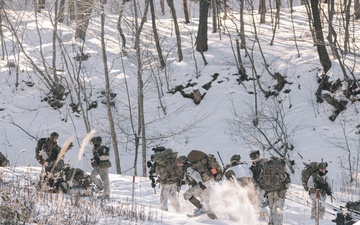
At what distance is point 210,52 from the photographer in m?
31.9

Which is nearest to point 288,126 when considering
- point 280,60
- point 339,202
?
point 280,60

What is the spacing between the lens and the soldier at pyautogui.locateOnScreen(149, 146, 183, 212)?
12172mm

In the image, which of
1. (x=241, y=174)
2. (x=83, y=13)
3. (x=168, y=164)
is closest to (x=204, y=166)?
(x=168, y=164)

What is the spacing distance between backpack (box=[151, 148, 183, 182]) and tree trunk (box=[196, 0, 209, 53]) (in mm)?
19051

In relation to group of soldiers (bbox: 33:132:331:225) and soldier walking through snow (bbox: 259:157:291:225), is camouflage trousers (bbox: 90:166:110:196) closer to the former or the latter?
group of soldiers (bbox: 33:132:331:225)

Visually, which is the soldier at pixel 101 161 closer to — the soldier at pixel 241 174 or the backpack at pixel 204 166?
the backpack at pixel 204 166

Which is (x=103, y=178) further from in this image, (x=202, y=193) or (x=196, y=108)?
(x=196, y=108)

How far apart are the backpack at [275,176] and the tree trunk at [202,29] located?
19776mm

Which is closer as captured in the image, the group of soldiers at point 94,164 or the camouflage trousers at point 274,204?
the camouflage trousers at point 274,204

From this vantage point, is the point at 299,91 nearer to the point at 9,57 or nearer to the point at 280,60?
the point at 280,60

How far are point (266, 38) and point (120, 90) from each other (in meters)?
9.14

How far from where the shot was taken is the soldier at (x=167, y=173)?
39.9 ft

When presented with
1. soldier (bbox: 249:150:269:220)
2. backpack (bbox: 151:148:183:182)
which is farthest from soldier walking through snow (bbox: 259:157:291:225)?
backpack (bbox: 151:148:183:182)

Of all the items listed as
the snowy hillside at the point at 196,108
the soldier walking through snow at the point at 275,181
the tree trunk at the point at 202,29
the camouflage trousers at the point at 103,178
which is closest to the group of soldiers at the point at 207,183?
the soldier walking through snow at the point at 275,181
